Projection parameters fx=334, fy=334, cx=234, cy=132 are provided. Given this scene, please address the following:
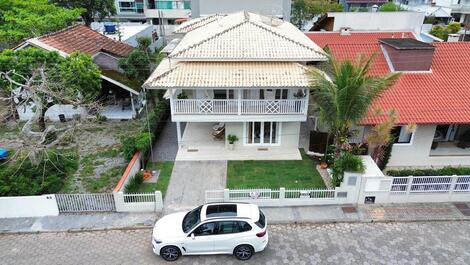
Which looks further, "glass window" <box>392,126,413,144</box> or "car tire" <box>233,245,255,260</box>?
"glass window" <box>392,126,413,144</box>

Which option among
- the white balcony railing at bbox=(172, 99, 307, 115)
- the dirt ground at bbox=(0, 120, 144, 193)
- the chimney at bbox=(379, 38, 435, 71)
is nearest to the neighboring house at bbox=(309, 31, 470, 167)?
the chimney at bbox=(379, 38, 435, 71)

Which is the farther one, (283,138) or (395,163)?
(283,138)

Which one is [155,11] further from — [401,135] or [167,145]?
[401,135]

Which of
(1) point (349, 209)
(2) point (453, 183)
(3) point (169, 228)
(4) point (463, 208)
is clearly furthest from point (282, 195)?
(4) point (463, 208)

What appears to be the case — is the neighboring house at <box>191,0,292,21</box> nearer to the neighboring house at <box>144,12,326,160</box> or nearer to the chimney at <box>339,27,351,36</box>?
the chimney at <box>339,27,351,36</box>

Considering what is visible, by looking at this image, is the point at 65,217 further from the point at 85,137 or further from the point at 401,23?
the point at 401,23

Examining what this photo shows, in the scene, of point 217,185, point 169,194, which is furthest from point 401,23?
point 169,194
